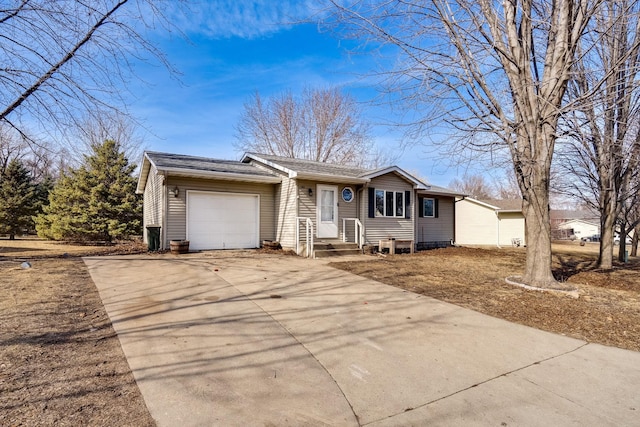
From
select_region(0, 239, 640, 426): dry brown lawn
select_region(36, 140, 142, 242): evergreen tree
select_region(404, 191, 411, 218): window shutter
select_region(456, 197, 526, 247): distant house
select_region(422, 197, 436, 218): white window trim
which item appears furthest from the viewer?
select_region(456, 197, 526, 247): distant house

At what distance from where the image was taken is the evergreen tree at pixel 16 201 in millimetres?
19141

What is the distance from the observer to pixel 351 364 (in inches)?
124

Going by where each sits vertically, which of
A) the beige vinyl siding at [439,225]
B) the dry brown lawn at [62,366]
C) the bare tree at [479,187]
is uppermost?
the bare tree at [479,187]

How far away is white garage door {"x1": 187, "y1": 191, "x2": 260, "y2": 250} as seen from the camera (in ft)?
36.3

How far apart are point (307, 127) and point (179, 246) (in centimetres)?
1749

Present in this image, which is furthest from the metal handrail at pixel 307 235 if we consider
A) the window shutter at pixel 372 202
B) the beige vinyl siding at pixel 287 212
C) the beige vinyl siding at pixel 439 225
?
the beige vinyl siding at pixel 439 225

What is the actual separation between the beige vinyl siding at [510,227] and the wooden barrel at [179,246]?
21414 mm

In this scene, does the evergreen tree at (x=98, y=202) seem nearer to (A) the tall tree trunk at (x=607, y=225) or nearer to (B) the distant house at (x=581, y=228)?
(A) the tall tree trunk at (x=607, y=225)

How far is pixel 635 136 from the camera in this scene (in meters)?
9.79

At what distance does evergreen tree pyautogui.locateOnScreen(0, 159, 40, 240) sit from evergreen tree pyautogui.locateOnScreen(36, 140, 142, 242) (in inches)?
178

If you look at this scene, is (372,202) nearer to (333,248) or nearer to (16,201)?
(333,248)

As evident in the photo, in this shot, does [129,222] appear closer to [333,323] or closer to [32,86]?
[32,86]

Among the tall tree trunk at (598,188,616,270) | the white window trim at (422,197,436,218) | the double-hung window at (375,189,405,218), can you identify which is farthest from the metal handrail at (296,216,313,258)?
the tall tree trunk at (598,188,616,270)

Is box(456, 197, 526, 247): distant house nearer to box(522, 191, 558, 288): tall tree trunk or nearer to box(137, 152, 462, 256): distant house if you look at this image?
box(137, 152, 462, 256): distant house
